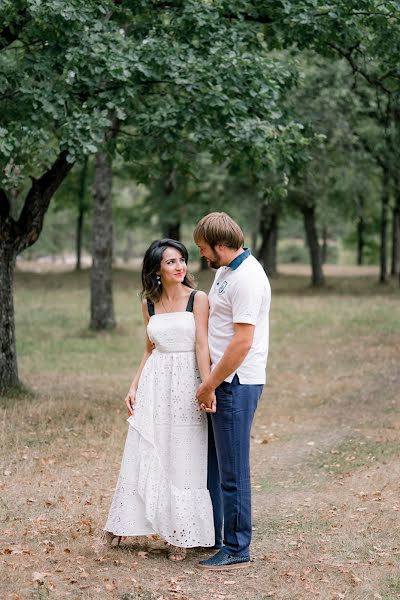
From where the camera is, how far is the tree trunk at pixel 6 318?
439 inches

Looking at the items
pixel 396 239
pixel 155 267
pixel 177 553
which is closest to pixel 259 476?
pixel 177 553

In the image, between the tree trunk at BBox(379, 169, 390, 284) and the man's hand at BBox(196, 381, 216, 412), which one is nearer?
the man's hand at BBox(196, 381, 216, 412)

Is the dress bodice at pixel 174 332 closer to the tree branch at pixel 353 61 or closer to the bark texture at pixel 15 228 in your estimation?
the bark texture at pixel 15 228

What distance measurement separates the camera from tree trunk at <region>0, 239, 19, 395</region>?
11.1 m

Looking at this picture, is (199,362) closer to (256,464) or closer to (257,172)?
(256,464)

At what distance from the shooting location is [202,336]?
5434 millimetres

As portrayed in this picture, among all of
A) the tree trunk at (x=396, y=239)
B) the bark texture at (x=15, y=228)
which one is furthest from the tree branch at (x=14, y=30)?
the tree trunk at (x=396, y=239)

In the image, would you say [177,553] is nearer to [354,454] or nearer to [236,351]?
[236,351]

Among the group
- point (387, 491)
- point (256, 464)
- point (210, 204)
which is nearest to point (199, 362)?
point (387, 491)

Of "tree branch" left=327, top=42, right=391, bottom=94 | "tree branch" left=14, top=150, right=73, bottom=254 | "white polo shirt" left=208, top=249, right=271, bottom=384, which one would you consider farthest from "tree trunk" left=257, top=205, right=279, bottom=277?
"white polo shirt" left=208, top=249, right=271, bottom=384

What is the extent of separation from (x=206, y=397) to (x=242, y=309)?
2.01 feet

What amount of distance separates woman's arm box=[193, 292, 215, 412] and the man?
0.21 feet

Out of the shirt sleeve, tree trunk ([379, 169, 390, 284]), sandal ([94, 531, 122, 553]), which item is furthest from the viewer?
tree trunk ([379, 169, 390, 284])

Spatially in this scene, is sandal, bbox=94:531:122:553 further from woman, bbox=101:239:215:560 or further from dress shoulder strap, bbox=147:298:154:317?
dress shoulder strap, bbox=147:298:154:317
